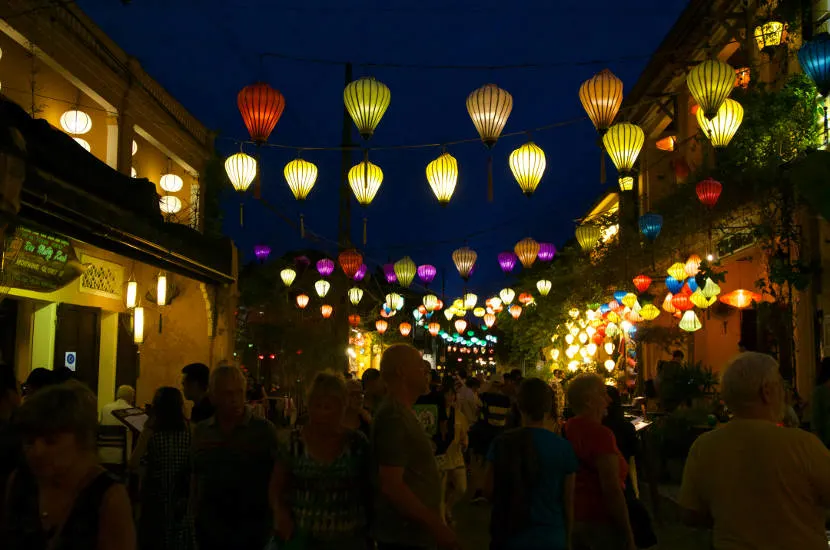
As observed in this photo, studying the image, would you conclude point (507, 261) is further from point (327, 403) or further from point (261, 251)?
point (327, 403)

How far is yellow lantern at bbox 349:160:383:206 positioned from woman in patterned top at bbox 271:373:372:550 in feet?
31.6

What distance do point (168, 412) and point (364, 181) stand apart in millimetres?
8940

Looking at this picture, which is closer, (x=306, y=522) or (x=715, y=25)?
(x=306, y=522)

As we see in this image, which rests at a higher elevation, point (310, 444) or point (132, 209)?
point (132, 209)

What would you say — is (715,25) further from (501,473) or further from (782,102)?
(501,473)

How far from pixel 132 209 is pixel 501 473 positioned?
7.88 m

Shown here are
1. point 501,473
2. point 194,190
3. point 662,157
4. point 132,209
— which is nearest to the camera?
point 501,473

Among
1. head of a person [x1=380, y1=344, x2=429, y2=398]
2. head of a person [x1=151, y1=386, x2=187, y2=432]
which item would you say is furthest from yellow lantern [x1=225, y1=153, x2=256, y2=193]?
head of a person [x1=380, y1=344, x2=429, y2=398]

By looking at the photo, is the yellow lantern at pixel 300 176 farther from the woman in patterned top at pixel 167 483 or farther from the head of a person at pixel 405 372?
the head of a person at pixel 405 372

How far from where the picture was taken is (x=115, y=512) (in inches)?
107

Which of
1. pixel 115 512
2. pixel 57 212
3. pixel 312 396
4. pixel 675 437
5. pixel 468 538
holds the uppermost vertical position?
pixel 57 212

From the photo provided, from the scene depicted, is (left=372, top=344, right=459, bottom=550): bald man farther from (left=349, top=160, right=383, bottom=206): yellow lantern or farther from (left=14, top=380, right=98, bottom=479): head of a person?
(left=349, top=160, right=383, bottom=206): yellow lantern

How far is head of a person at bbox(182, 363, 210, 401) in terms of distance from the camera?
6.18 m

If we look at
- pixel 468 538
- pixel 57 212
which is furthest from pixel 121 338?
pixel 468 538
